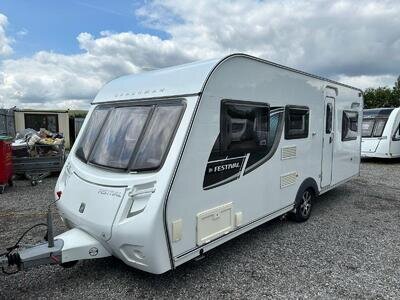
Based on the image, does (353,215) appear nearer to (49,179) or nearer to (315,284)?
(315,284)

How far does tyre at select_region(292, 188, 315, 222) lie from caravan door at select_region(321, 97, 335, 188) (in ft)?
1.79

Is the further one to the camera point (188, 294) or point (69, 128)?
point (69, 128)

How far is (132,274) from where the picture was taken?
12.4ft

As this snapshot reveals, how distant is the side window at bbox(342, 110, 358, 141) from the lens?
6898 millimetres

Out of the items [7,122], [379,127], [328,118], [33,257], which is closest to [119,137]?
[33,257]

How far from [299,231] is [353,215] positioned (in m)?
1.67

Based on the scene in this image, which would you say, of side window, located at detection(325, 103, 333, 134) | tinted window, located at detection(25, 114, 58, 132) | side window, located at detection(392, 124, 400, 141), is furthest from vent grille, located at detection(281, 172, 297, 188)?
tinted window, located at detection(25, 114, 58, 132)

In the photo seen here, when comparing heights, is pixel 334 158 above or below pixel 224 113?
below

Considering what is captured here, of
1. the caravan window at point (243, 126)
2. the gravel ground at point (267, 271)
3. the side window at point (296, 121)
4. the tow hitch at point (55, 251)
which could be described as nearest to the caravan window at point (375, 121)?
the gravel ground at point (267, 271)

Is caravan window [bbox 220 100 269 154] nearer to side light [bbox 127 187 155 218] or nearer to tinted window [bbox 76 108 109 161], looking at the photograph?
side light [bbox 127 187 155 218]

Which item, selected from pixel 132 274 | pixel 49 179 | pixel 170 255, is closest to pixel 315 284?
pixel 170 255

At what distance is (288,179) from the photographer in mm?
5082

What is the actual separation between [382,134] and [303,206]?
959cm

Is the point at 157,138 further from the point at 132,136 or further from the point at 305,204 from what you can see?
the point at 305,204
